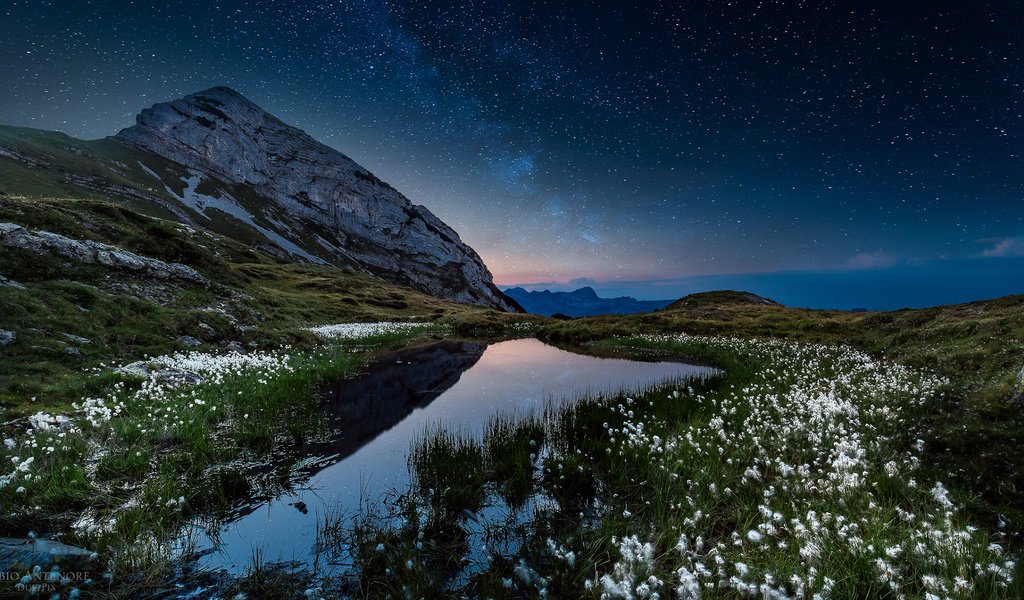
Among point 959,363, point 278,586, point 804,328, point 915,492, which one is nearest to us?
point 278,586

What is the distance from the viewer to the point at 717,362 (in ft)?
72.6

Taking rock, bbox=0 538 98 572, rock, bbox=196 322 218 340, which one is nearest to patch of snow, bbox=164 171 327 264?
rock, bbox=196 322 218 340

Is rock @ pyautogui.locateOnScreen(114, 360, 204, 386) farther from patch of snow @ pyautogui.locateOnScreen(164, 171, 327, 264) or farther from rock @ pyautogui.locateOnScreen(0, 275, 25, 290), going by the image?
patch of snow @ pyautogui.locateOnScreen(164, 171, 327, 264)

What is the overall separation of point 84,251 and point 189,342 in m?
7.75

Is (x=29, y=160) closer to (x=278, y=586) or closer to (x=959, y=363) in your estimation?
(x=278, y=586)

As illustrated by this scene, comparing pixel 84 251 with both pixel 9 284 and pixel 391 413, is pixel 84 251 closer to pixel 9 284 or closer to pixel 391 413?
pixel 9 284

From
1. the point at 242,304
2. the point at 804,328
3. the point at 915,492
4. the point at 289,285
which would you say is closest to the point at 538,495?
the point at 915,492

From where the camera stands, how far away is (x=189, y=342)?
16.3 m

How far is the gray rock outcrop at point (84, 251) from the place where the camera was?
53.4 feet

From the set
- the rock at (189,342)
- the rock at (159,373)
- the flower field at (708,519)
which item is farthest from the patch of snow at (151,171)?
the flower field at (708,519)

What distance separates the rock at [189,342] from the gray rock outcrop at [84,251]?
6.77 meters

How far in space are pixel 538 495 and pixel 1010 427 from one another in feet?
A: 30.0

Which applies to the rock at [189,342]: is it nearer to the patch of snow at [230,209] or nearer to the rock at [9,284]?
the rock at [9,284]

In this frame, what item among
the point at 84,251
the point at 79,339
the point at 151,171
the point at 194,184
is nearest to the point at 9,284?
the point at 79,339
